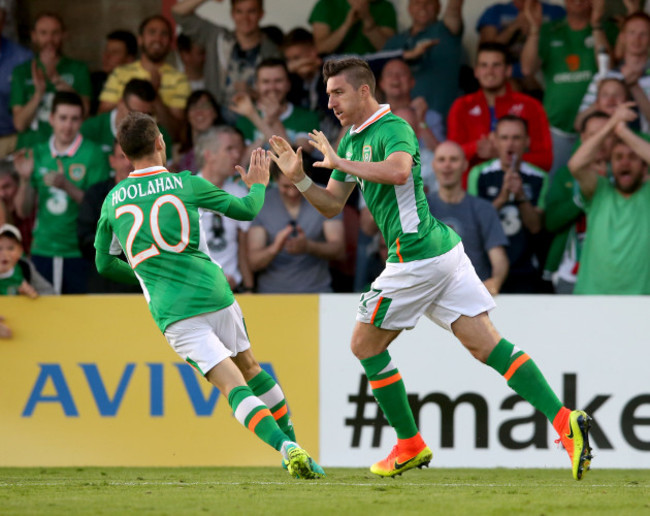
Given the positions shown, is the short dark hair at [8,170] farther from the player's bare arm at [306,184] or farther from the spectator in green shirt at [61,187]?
the player's bare arm at [306,184]

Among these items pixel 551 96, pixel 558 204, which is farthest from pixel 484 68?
pixel 558 204

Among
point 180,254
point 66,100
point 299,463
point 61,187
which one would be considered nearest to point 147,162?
point 180,254

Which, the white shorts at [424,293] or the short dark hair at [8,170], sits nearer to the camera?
the white shorts at [424,293]

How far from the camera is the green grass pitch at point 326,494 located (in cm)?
508

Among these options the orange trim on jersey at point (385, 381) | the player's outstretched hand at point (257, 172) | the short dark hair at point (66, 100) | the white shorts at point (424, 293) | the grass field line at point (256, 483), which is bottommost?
the grass field line at point (256, 483)

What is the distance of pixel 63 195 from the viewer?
10.1m

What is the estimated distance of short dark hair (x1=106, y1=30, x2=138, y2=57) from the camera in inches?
434

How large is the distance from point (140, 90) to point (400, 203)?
4574 mm

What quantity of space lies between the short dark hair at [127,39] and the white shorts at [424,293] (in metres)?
5.47

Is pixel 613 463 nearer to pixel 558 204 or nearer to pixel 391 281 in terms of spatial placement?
pixel 558 204

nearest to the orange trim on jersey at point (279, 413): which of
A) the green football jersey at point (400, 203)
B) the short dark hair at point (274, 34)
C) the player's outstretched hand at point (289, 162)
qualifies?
the green football jersey at point (400, 203)

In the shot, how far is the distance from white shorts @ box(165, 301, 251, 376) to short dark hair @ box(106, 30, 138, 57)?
211 inches

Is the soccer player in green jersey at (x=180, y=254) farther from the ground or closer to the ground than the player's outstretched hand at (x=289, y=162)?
closer to the ground

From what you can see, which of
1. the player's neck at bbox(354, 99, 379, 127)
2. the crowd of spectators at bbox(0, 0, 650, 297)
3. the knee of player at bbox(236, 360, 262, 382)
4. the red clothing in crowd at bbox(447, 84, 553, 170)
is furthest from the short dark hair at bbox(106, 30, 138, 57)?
the knee of player at bbox(236, 360, 262, 382)
